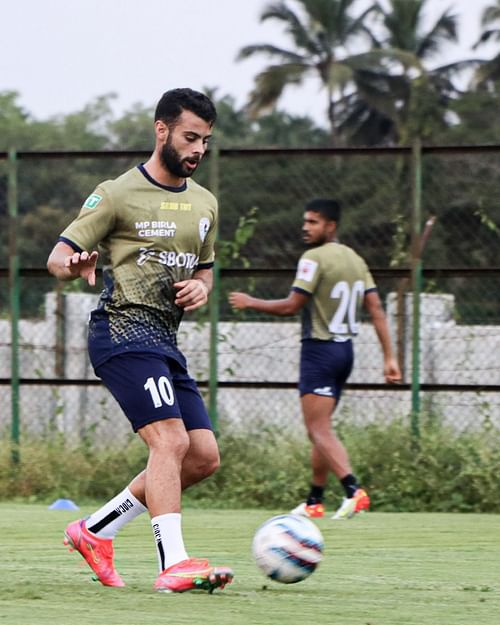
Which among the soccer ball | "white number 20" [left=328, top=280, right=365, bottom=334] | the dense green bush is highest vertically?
"white number 20" [left=328, top=280, right=365, bottom=334]

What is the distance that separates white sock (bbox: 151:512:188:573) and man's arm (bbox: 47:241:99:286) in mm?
1033

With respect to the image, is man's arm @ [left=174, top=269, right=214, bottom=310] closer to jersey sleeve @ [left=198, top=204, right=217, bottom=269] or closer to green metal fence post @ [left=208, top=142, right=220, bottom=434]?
jersey sleeve @ [left=198, top=204, right=217, bottom=269]

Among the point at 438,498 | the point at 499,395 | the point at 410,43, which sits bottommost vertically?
the point at 438,498

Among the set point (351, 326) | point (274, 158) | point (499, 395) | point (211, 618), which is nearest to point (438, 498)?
point (499, 395)

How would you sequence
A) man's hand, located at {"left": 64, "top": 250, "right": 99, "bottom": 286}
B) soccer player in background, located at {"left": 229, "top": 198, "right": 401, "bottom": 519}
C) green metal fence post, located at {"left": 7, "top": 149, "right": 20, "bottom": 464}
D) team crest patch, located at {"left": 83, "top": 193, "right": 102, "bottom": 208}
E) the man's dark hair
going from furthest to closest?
green metal fence post, located at {"left": 7, "top": 149, "right": 20, "bottom": 464}
soccer player in background, located at {"left": 229, "top": 198, "right": 401, "bottom": 519}
the man's dark hair
team crest patch, located at {"left": 83, "top": 193, "right": 102, "bottom": 208}
man's hand, located at {"left": 64, "top": 250, "right": 99, "bottom": 286}

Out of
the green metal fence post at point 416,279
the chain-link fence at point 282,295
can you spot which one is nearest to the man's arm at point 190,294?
the chain-link fence at point 282,295

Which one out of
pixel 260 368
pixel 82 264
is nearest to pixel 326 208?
pixel 260 368

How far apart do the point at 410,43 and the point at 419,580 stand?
64814 mm

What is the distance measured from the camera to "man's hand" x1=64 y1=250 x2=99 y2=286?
6109 millimetres

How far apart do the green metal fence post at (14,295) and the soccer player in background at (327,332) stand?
2.59m

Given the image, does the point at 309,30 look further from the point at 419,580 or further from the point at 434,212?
the point at 419,580

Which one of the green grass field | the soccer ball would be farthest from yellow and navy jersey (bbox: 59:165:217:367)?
the green grass field

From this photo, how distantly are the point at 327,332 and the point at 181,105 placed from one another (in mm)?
4386

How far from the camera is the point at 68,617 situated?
527cm
